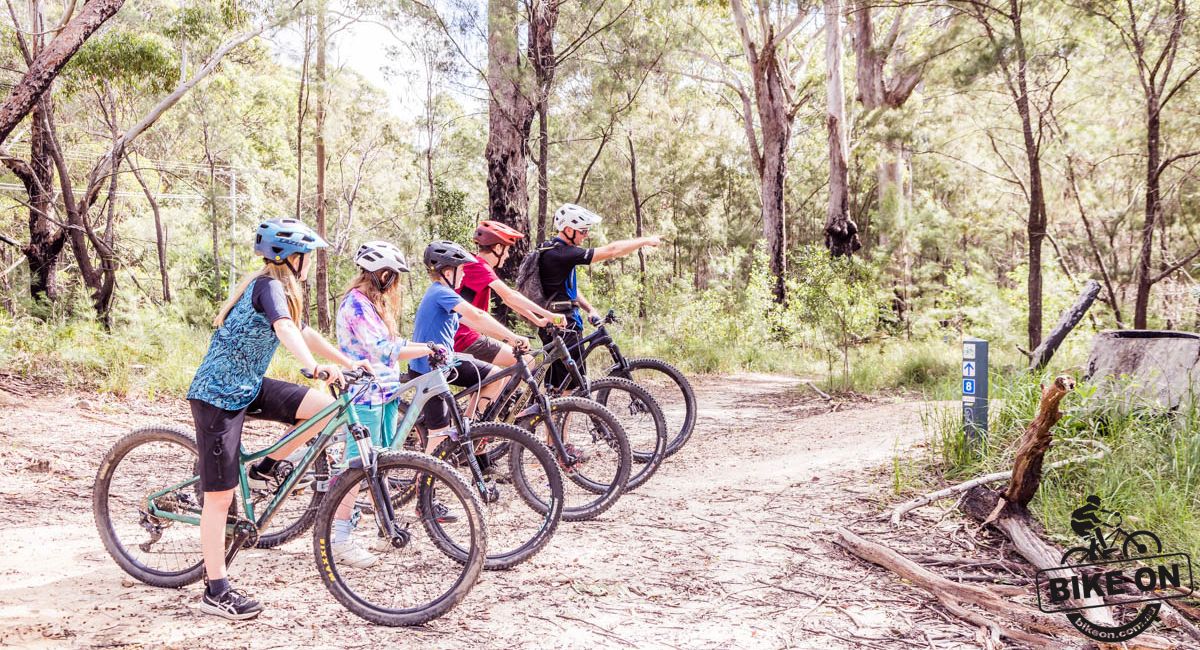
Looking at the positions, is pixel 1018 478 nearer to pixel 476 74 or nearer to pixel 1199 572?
pixel 1199 572

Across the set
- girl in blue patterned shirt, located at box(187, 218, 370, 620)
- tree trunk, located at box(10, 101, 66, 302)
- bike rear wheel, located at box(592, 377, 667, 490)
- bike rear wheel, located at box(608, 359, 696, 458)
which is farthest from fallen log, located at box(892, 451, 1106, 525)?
tree trunk, located at box(10, 101, 66, 302)

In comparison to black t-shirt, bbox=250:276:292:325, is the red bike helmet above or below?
above

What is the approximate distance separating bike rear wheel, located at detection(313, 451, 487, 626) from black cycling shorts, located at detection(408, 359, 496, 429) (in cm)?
67

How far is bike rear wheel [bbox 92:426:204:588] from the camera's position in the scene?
376cm

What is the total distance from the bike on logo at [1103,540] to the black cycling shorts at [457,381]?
10.4 ft

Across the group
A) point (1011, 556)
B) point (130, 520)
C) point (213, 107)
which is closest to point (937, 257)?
point (213, 107)

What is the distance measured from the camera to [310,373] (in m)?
3.18

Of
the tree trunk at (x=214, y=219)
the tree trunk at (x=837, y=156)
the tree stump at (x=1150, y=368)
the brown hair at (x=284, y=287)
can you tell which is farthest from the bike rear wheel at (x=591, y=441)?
the tree trunk at (x=214, y=219)

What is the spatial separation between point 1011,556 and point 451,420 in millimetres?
2976

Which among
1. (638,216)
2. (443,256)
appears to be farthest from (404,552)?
(638,216)

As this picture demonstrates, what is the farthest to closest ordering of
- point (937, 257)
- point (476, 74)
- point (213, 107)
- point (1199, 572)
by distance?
point (937, 257), point (213, 107), point (476, 74), point (1199, 572)

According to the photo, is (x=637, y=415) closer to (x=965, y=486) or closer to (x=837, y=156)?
(x=965, y=486)

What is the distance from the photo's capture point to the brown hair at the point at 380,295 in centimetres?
416

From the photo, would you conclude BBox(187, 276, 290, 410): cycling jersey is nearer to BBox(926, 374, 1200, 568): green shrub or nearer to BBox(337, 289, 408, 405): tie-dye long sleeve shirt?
BBox(337, 289, 408, 405): tie-dye long sleeve shirt
